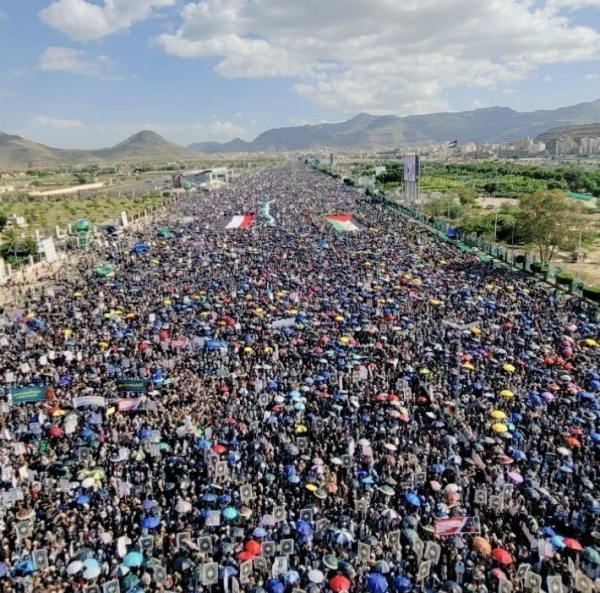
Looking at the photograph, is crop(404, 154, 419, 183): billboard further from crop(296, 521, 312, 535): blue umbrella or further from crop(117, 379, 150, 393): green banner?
crop(296, 521, 312, 535): blue umbrella

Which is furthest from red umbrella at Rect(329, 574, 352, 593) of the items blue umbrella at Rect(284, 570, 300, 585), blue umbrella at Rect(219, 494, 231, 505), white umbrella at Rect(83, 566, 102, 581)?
white umbrella at Rect(83, 566, 102, 581)

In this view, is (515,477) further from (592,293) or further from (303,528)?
(592,293)

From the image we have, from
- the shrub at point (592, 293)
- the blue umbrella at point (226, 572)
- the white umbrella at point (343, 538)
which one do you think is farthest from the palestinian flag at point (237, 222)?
the blue umbrella at point (226, 572)

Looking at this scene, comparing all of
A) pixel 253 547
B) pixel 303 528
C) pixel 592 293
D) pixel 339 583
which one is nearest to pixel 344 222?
pixel 592 293

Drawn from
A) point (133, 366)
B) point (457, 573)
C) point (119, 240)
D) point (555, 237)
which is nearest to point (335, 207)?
point (119, 240)

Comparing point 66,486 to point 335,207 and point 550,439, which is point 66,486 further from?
point 335,207

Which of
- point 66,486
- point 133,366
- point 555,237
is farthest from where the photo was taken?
point 555,237
